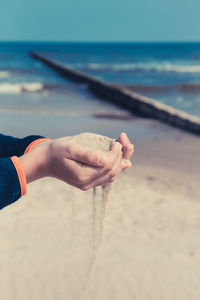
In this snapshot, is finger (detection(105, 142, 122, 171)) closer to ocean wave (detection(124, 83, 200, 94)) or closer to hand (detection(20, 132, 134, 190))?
hand (detection(20, 132, 134, 190))

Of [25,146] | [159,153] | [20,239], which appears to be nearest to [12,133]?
[159,153]

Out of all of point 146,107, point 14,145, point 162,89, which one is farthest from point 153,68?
point 14,145

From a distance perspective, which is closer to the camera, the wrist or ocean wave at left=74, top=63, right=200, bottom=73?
the wrist

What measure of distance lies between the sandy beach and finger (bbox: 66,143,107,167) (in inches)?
26.1

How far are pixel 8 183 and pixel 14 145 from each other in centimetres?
31

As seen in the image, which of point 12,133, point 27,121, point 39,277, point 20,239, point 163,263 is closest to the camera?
point 39,277

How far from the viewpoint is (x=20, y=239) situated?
3.29m

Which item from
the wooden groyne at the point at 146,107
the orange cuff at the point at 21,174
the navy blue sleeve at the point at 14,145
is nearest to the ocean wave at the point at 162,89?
the wooden groyne at the point at 146,107

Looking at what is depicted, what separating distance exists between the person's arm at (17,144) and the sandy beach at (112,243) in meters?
0.52

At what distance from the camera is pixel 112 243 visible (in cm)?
333

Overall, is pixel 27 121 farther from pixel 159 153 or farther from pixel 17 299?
pixel 17 299

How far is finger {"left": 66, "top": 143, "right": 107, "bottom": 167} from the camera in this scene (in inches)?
43.9

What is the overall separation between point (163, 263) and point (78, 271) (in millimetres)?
653

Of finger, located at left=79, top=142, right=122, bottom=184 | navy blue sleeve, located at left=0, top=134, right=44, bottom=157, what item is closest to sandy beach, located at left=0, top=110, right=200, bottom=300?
navy blue sleeve, located at left=0, top=134, right=44, bottom=157
